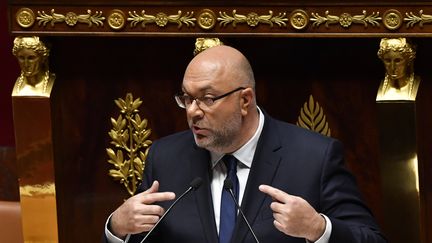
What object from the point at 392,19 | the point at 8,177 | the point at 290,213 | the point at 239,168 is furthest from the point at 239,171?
the point at 8,177

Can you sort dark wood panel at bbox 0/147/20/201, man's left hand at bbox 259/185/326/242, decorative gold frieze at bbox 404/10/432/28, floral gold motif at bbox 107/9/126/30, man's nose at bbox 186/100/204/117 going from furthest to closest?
dark wood panel at bbox 0/147/20/201, floral gold motif at bbox 107/9/126/30, decorative gold frieze at bbox 404/10/432/28, man's nose at bbox 186/100/204/117, man's left hand at bbox 259/185/326/242

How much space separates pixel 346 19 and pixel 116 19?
36 centimetres

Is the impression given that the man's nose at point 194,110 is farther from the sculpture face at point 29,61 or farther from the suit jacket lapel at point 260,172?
the sculpture face at point 29,61

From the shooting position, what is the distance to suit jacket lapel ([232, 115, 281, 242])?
1.68 metres

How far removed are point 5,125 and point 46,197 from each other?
0.28 metres

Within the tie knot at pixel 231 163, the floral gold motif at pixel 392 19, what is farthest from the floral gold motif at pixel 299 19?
the tie knot at pixel 231 163

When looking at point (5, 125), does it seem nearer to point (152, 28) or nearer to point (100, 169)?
point (100, 169)

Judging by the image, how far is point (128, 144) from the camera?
201 centimetres

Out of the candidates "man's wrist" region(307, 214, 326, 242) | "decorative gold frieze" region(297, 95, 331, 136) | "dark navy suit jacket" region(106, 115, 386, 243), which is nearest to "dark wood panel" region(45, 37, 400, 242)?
"decorative gold frieze" region(297, 95, 331, 136)

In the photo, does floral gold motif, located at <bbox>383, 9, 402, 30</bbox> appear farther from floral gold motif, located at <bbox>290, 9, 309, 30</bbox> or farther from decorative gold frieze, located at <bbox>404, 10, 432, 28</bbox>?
floral gold motif, located at <bbox>290, 9, 309, 30</bbox>

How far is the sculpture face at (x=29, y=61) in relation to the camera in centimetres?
192

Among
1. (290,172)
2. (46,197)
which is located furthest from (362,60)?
(46,197)

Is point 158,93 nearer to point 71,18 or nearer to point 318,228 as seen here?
point 71,18

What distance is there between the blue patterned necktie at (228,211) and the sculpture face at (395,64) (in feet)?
0.93
